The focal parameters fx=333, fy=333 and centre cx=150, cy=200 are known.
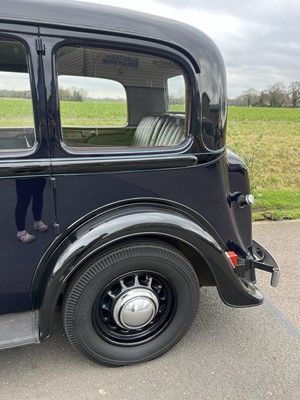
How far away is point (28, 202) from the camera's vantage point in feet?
5.80

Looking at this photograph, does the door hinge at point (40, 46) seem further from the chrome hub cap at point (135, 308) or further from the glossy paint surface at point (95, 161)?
the chrome hub cap at point (135, 308)

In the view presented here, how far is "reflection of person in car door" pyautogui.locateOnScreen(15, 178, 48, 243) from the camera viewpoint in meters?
1.75

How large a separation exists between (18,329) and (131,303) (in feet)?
2.17

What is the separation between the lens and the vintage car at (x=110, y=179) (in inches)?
68.3

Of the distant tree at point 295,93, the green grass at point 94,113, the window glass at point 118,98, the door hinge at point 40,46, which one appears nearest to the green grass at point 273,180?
the window glass at point 118,98

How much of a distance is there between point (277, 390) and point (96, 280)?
128 centimetres

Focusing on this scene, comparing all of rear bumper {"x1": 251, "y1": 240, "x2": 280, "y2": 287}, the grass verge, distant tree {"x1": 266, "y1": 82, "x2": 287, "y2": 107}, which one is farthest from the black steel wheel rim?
distant tree {"x1": 266, "y1": 82, "x2": 287, "y2": 107}

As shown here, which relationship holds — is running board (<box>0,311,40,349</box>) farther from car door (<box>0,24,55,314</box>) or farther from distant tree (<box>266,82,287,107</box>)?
distant tree (<box>266,82,287,107</box>)

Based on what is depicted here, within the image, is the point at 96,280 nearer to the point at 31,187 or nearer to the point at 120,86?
the point at 31,187

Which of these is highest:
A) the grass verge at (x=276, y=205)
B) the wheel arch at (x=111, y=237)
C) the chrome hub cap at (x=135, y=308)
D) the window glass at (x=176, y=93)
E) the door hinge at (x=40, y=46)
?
the door hinge at (x=40, y=46)

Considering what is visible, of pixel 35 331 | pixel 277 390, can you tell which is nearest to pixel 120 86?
pixel 35 331

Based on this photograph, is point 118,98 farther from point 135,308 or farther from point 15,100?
point 135,308

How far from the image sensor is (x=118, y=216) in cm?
189

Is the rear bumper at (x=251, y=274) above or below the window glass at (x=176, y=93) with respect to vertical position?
below
